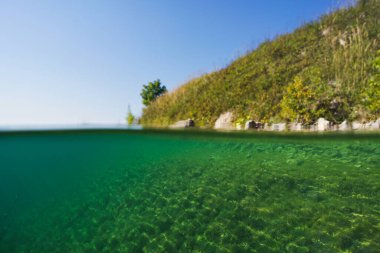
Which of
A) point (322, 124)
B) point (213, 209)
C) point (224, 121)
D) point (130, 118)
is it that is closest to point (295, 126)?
point (322, 124)

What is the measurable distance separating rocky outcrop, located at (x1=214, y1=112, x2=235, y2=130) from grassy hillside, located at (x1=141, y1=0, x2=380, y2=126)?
369 millimetres

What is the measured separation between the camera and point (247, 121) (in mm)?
12805

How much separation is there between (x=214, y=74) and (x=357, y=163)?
42.6 feet

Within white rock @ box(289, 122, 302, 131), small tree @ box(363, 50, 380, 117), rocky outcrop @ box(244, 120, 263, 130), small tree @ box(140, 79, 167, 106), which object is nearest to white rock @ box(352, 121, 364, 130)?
small tree @ box(363, 50, 380, 117)

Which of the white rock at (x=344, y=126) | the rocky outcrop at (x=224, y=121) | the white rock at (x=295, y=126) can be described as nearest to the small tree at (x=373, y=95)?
the white rock at (x=344, y=126)

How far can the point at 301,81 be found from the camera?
486 inches

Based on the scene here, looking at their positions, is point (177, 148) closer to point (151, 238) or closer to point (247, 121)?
point (247, 121)

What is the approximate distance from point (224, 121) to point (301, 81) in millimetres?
4603

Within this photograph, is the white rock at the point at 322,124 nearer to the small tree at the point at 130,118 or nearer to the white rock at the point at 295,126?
the white rock at the point at 295,126

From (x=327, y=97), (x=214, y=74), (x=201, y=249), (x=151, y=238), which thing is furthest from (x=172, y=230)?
(x=214, y=74)

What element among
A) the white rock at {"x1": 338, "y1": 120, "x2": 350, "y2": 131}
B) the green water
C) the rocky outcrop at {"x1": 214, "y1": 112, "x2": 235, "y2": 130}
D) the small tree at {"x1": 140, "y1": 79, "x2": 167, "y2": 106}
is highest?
the small tree at {"x1": 140, "y1": 79, "x2": 167, "y2": 106}

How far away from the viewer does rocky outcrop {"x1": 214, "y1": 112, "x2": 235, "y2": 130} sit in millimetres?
14023

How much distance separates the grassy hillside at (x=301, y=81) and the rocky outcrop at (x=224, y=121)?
0.37 m

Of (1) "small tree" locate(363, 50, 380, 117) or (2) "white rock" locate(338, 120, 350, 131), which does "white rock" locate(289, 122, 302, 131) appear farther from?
(1) "small tree" locate(363, 50, 380, 117)
